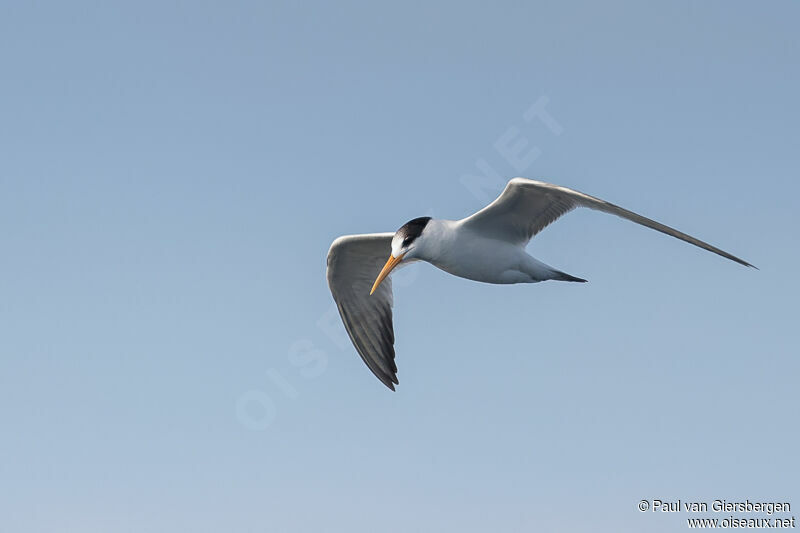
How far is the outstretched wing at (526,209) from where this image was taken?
11.9m

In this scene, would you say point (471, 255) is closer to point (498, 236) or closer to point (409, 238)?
point (498, 236)

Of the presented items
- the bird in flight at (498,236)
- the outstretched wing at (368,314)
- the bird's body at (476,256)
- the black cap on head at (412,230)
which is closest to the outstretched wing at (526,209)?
the bird in flight at (498,236)

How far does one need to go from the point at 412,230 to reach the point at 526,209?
176 cm

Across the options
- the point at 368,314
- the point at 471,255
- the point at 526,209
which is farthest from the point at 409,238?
the point at 368,314

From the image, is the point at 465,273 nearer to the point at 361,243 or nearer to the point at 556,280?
the point at 556,280

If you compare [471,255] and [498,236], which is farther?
[498,236]

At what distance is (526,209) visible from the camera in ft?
42.2

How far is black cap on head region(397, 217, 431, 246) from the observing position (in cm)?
1288

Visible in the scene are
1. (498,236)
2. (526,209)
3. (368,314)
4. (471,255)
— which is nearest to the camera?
(526,209)

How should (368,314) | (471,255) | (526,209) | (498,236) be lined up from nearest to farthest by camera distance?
1. (526,209)
2. (471,255)
3. (498,236)
4. (368,314)

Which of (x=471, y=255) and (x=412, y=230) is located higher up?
(x=412, y=230)

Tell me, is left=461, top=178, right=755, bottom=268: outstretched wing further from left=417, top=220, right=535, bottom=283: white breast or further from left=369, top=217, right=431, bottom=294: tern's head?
left=369, top=217, right=431, bottom=294: tern's head

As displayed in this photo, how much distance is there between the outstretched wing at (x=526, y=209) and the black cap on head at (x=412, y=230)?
2.01ft

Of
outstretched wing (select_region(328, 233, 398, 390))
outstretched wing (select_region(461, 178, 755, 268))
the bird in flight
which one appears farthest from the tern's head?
outstretched wing (select_region(328, 233, 398, 390))
